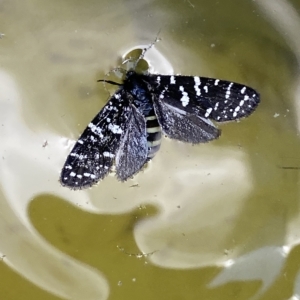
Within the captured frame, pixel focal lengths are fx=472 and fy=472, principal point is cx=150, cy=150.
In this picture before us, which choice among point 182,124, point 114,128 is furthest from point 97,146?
point 182,124

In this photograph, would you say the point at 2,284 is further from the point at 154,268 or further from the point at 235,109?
the point at 235,109

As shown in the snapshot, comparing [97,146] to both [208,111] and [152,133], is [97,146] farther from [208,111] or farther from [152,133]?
[208,111]

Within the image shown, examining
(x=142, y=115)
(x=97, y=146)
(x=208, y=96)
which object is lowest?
(x=97, y=146)

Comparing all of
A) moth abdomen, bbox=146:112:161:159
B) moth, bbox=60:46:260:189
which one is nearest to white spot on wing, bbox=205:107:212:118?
moth, bbox=60:46:260:189

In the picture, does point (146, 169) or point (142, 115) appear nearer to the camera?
point (142, 115)

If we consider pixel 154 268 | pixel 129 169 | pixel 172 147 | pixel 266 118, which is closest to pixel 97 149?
pixel 129 169

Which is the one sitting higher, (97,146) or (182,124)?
(182,124)

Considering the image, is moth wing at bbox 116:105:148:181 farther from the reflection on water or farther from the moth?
the reflection on water

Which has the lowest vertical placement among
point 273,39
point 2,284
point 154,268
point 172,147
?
point 2,284

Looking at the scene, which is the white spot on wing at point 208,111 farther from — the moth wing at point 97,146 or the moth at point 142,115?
the moth wing at point 97,146
